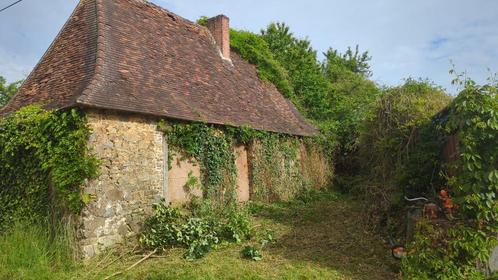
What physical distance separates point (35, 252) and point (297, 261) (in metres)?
4.62

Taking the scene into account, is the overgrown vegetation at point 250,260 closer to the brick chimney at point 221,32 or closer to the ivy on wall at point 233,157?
the ivy on wall at point 233,157

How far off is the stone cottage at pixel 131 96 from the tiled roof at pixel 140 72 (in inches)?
1.3

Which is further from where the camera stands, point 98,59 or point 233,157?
point 233,157

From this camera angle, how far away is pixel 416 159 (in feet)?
27.3

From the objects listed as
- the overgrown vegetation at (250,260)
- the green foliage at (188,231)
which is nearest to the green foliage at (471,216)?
the overgrown vegetation at (250,260)

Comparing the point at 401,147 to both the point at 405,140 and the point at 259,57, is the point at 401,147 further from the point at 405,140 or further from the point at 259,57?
the point at 259,57

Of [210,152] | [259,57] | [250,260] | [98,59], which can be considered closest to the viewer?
[250,260]

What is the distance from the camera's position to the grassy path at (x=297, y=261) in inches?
256

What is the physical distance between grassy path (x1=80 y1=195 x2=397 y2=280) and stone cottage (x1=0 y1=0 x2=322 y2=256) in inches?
55.8

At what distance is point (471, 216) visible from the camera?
5.95 m

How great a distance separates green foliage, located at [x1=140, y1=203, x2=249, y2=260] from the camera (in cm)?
827

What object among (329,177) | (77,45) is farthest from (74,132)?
(329,177)

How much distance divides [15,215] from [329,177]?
37.8 feet

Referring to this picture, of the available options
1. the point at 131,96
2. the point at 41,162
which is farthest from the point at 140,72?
the point at 41,162
